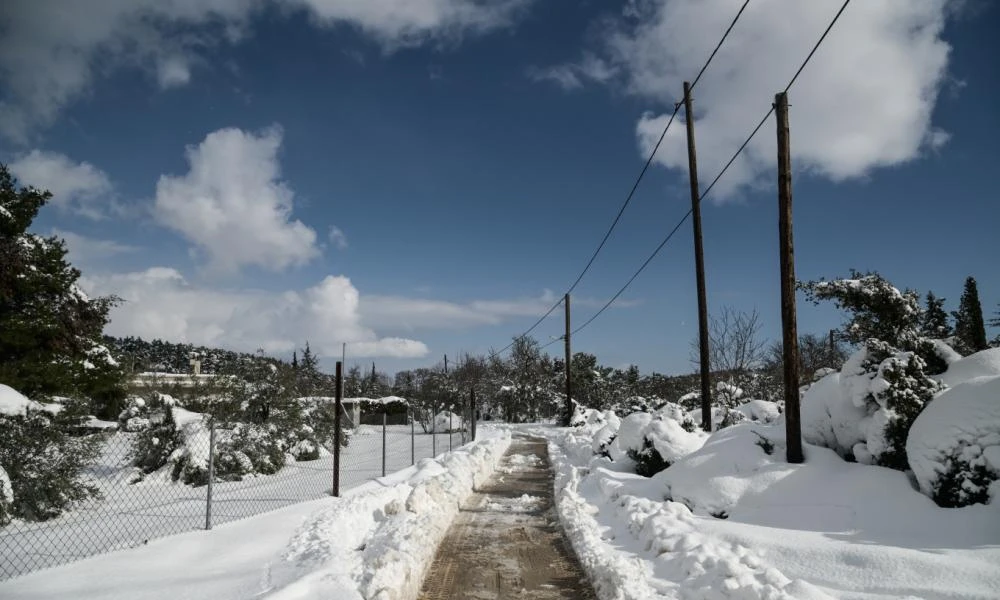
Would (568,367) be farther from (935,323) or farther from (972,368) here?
(972,368)

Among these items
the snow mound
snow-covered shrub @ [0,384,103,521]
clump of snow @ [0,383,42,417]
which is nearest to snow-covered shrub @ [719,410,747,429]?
the snow mound

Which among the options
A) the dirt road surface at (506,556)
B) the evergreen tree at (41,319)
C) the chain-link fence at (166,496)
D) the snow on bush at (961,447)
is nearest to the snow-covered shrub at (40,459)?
Answer: the chain-link fence at (166,496)

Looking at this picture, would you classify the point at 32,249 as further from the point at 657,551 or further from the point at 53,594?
the point at 657,551

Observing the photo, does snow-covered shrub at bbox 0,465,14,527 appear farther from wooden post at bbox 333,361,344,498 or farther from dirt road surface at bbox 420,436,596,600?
dirt road surface at bbox 420,436,596,600

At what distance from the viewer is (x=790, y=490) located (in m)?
7.78

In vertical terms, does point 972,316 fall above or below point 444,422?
above

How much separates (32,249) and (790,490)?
18630 millimetres

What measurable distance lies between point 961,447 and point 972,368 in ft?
9.71

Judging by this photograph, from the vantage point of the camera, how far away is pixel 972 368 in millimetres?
8414

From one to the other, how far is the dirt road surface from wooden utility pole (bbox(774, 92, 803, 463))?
4.46m

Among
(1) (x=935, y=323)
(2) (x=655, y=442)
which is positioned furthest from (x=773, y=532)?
(1) (x=935, y=323)

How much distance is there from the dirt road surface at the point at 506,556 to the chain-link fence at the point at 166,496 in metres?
2.89

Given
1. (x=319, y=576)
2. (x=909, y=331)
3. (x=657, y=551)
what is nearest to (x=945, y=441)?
(x=657, y=551)

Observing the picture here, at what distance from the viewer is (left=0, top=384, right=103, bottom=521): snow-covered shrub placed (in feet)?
28.6
